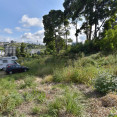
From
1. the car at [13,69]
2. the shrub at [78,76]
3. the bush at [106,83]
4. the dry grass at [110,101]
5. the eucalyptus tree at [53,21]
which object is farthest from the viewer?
the eucalyptus tree at [53,21]

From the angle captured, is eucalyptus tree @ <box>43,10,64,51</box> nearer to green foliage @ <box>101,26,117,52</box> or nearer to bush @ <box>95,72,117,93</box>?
green foliage @ <box>101,26,117,52</box>

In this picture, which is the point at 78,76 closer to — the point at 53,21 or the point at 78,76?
the point at 78,76

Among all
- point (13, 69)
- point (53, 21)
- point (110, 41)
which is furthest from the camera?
point (53, 21)

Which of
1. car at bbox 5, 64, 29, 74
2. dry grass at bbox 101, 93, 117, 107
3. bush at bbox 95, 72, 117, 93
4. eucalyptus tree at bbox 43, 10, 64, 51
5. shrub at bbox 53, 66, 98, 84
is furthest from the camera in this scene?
eucalyptus tree at bbox 43, 10, 64, 51

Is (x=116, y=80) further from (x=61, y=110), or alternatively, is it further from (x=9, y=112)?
(x=9, y=112)

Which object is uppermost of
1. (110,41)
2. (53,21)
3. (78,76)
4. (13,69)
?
(53,21)

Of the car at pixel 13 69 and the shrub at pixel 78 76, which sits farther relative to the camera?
the car at pixel 13 69

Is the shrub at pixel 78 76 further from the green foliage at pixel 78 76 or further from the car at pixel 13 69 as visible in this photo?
the car at pixel 13 69

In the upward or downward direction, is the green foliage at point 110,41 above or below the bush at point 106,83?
above

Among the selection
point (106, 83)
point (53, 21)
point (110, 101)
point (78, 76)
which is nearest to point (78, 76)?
point (78, 76)

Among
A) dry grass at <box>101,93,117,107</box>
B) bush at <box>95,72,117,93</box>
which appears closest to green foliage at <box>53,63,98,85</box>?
bush at <box>95,72,117,93</box>

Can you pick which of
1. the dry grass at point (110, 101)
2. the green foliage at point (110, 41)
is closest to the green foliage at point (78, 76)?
the dry grass at point (110, 101)

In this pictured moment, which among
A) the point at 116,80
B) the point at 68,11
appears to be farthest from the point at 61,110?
the point at 68,11

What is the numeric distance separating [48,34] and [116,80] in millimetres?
17116
